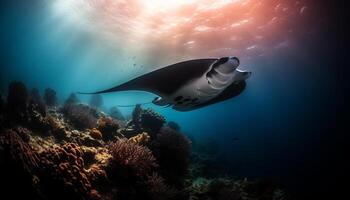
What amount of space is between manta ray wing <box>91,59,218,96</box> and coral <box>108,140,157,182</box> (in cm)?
180

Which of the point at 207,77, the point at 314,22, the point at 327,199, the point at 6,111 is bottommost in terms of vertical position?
the point at 327,199

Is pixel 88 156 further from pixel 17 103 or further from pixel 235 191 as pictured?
pixel 17 103

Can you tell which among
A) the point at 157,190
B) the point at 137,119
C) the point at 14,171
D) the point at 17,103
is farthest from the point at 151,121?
the point at 14,171

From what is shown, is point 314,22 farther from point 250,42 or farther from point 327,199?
point 327,199

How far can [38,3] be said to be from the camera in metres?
23.9

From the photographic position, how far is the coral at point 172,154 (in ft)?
22.6

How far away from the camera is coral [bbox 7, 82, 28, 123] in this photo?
289 inches

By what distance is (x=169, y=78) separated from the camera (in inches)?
164

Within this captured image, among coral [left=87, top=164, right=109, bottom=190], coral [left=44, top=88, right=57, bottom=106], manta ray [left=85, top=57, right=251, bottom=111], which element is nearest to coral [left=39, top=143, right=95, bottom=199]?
coral [left=87, top=164, right=109, bottom=190]

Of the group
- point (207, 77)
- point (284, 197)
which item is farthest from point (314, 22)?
point (207, 77)

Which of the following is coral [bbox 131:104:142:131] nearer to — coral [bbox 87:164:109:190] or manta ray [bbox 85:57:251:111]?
coral [bbox 87:164:109:190]

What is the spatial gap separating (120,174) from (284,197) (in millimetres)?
4661

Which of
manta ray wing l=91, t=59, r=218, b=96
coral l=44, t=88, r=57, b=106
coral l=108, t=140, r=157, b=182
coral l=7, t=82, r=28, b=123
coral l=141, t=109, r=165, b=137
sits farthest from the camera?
coral l=44, t=88, r=57, b=106

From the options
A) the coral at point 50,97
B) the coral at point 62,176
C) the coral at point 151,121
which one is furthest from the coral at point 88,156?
the coral at point 50,97
